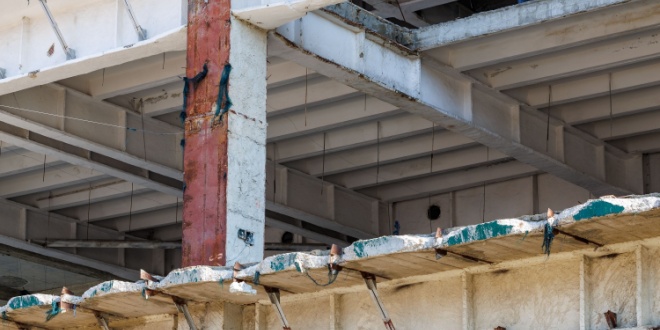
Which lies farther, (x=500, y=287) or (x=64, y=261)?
(x=64, y=261)

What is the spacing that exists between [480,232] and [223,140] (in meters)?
6.80

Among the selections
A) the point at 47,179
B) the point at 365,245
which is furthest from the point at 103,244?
the point at 365,245

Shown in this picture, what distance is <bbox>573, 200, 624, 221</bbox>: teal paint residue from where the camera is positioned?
12.2 meters

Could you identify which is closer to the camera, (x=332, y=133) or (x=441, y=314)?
(x=441, y=314)

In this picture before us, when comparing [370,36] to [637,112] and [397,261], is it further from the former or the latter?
[397,261]

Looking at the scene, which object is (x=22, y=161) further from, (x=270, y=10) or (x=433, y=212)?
(x=270, y=10)

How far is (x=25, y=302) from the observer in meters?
17.6

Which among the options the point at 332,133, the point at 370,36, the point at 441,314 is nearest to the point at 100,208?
the point at 332,133

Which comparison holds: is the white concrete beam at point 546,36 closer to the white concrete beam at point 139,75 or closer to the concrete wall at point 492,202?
the white concrete beam at point 139,75

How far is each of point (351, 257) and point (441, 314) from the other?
4.04ft

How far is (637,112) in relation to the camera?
2680cm

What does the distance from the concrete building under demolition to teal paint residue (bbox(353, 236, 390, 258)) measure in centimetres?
3

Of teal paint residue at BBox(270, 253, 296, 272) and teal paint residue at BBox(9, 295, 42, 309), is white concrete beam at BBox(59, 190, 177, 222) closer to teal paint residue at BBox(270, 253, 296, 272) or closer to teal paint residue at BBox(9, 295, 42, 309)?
teal paint residue at BBox(9, 295, 42, 309)

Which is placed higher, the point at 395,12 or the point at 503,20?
the point at 395,12
